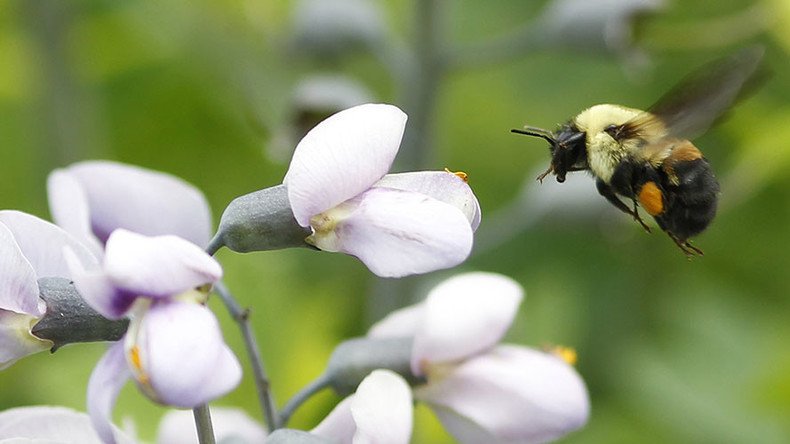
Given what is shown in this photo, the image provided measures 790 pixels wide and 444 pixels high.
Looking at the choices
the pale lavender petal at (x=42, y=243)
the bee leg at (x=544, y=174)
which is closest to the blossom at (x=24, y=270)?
the pale lavender petal at (x=42, y=243)

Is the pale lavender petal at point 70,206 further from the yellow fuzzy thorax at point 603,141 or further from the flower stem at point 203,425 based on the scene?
the yellow fuzzy thorax at point 603,141

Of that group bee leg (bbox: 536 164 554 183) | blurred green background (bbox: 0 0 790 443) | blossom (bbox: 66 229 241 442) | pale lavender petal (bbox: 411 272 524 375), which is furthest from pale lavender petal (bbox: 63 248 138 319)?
blurred green background (bbox: 0 0 790 443)

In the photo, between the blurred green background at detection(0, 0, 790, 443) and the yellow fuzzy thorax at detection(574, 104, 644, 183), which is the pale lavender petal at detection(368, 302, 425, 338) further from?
the blurred green background at detection(0, 0, 790, 443)

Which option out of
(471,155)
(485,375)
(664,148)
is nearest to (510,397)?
(485,375)

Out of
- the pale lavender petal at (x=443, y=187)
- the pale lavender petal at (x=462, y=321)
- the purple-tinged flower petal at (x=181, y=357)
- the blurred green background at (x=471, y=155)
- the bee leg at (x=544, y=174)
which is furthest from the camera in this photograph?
the blurred green background at (x=471, y=155)

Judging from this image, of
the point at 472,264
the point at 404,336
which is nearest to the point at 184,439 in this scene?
the point at 404,336

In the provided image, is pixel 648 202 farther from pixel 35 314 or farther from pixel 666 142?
pixel 35 314
